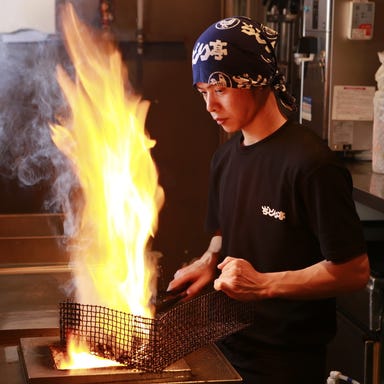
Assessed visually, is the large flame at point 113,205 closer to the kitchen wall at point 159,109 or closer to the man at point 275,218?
the man at point 275,218

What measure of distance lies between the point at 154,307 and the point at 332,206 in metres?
0.50

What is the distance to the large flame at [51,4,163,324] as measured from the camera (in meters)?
2.27

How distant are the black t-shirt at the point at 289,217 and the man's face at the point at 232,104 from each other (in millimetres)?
85

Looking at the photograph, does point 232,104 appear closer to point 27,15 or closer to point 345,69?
point 345,69

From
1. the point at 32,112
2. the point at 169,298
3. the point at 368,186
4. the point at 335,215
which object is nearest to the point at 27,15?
the point at 32,112

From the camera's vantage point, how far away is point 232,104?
6.98ft

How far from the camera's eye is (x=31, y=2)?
464 centimetres

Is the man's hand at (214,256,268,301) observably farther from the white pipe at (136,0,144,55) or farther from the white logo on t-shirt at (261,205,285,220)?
the white pipe at (136,0,144,55)

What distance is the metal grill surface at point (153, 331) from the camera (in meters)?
1.80

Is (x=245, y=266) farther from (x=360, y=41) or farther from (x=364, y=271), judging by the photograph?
(x=360, y=41)

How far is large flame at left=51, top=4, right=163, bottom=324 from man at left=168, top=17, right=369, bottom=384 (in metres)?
0.16

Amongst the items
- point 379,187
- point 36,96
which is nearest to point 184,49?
point 36,96

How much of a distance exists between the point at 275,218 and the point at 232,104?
12.2 inches

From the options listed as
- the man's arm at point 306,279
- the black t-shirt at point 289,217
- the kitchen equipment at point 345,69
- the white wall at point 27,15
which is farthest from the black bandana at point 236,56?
the white wall at point 27,15
